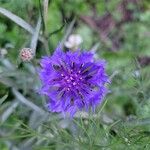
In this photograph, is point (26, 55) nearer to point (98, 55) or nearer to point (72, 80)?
point (72, 80)

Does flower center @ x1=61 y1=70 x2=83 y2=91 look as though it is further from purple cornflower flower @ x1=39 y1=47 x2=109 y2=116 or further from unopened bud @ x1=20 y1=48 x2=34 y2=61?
unopened bud @ x1=20 y1=48 x2=34 y2=61

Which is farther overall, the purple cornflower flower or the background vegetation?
the background vegetation

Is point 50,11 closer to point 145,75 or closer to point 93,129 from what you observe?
point 145,75

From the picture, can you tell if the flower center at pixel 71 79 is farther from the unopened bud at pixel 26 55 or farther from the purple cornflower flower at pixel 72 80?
the unopened bud at pixel 26 55

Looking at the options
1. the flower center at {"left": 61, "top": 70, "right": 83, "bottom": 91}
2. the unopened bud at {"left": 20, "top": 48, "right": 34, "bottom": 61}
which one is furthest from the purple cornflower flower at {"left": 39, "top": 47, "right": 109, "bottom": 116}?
the unopened bud at {"left": 20, "top": 48, "right": 34, "bottom": 61}

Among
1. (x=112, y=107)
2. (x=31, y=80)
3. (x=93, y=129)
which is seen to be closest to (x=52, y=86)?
(x=93, y=129)

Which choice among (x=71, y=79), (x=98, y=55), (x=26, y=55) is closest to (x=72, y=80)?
(x=71, y=79)
